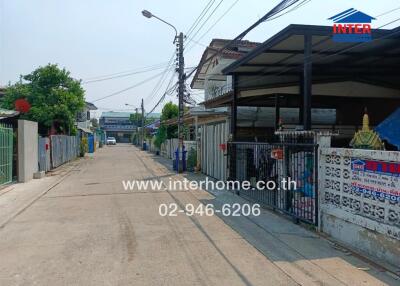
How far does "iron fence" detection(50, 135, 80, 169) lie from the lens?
24472 mm

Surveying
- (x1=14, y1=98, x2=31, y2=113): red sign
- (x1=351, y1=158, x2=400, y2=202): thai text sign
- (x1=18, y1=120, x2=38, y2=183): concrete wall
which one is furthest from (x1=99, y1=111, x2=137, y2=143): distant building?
(x1=351, y1=158, x2=400, y2=202): thai text sign

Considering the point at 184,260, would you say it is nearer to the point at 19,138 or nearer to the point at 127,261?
the point at 127,261

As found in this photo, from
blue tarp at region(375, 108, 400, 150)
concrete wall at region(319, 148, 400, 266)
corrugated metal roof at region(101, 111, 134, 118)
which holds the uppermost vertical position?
corrugated metal roof at region(101, 111, 134, 118)

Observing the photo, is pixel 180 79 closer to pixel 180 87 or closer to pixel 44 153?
pixel 180 87

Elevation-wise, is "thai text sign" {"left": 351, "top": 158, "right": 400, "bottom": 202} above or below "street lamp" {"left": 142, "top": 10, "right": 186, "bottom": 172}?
below

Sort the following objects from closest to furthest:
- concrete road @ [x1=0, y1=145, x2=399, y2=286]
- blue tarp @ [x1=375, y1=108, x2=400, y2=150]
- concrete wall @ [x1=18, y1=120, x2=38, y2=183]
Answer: concrete road @ [x1=0, y1=145, x2=399, y2=286] → blue tarp @ [x1=375, y1=108, x2=400, y2=150] → concrete wall @ [x1=18, y1=120, x2=38, y2=183]

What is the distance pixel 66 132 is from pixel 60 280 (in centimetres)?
2696

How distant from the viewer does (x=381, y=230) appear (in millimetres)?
6012

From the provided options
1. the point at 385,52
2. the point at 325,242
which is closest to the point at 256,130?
the point at 385,52

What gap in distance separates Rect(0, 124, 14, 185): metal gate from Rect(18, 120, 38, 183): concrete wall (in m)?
0.39

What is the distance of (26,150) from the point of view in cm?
1686

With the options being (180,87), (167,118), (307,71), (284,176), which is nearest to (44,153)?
(180,87)

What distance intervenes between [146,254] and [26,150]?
12.2 meters

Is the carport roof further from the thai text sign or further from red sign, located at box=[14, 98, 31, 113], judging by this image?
red sign, located at box=[14, 98, 31, 113]
